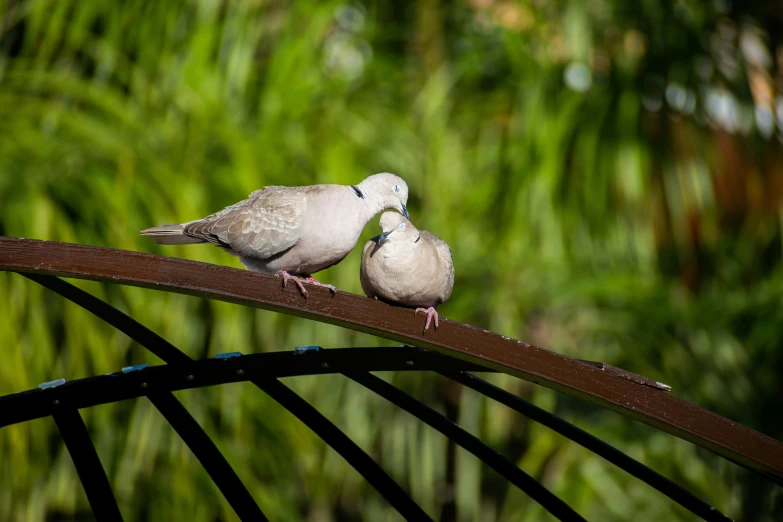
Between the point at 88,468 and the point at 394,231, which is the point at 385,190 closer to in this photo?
the point at 394,231

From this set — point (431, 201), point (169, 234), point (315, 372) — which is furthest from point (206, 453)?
point (431, 201)

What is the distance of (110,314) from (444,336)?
1.95 feet

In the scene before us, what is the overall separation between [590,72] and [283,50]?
1.48m

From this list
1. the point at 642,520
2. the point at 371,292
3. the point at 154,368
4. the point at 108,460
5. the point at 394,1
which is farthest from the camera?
the point at 394,1

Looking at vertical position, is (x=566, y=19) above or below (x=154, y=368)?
above

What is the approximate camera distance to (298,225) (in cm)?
197

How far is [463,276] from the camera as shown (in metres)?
3.83

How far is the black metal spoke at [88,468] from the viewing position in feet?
4.96

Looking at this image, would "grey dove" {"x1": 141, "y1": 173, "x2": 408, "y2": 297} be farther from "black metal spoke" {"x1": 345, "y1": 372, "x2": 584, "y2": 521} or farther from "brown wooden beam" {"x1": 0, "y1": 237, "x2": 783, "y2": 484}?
"brown wooden beam" {"x1": 0, "y1": 237, "x2": 783, "y2": 484}

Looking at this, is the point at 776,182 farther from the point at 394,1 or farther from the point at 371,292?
the point at 371,292

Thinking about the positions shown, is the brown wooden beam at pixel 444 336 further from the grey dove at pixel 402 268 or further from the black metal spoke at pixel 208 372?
the grey dove at pixel 402 268

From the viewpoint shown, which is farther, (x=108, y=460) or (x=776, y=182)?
(x=776, y=182)

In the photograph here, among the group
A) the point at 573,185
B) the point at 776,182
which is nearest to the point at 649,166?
the point at 573,185

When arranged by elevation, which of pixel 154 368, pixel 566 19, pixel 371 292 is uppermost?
pixel 566 19
